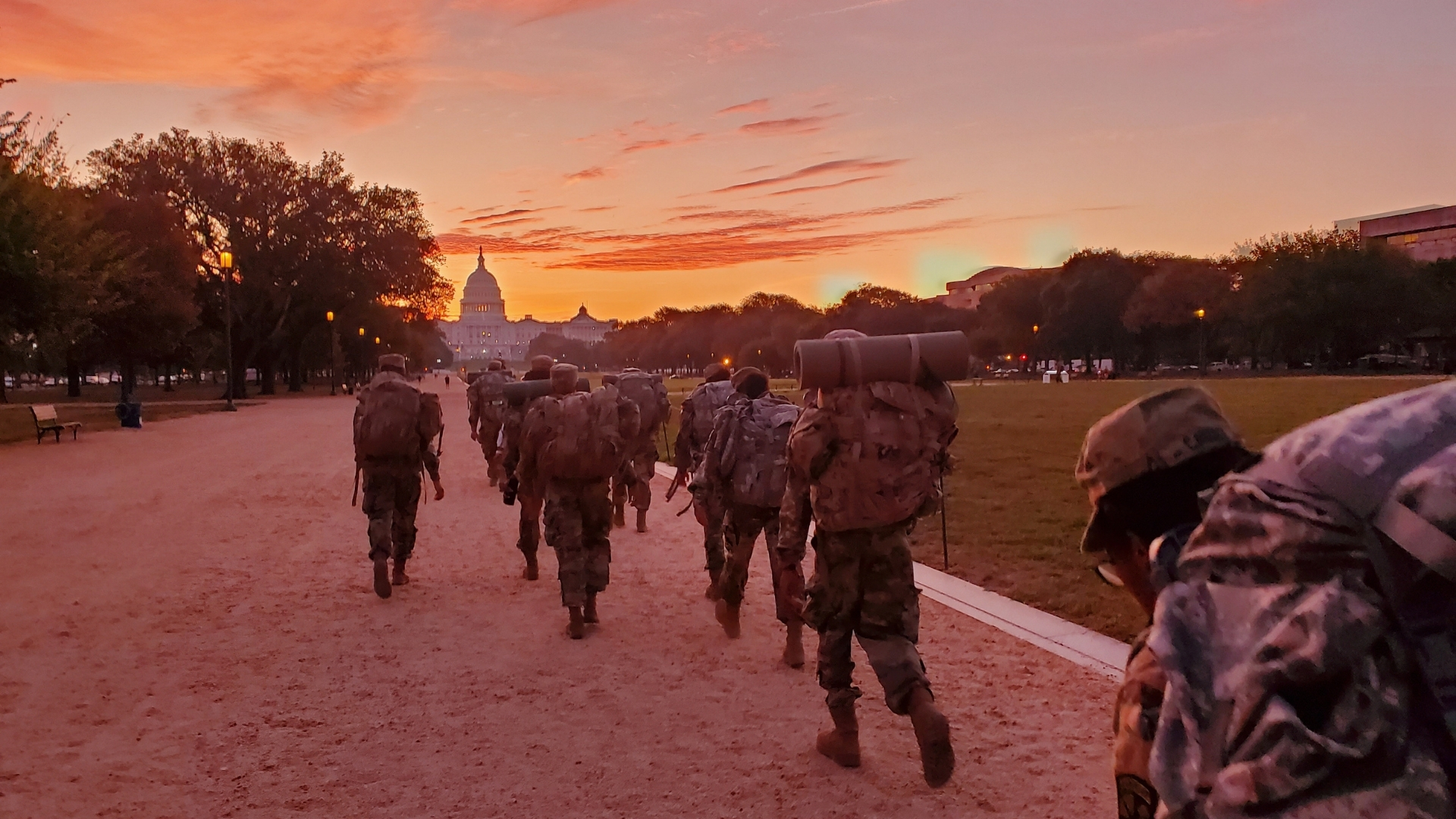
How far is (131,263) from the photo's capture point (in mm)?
42906

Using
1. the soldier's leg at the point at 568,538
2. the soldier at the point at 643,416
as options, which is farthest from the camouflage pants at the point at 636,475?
the soldier's leg at the point at 568,538

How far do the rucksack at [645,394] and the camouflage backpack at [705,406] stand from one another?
3171 mm

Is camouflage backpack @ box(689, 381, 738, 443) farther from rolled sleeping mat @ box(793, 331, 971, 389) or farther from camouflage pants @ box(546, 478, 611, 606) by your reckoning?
rolled sleeping mat @ box(793, 331, 971, 389)

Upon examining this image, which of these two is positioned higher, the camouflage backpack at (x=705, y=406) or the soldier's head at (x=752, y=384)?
the soldier's head at (x=752, y=384)

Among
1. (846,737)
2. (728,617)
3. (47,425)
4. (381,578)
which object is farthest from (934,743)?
(47,425)

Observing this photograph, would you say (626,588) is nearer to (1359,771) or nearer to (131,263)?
(1359,771)

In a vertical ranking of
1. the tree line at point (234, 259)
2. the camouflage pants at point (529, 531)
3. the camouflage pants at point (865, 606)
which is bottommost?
the camouflage pants at point (529, 531)

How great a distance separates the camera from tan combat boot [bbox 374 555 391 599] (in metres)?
9.45

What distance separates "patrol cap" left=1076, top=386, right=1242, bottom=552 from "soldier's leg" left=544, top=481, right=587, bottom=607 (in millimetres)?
6331

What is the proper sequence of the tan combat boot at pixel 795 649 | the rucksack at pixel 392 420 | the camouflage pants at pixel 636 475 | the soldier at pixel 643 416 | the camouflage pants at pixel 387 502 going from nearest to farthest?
the tan combat boot at pixel 795 649, the rucksack at pixel 392 420, the camouflage pants at pixel 387 502, the camouflage pants at pixel 636 475, the soldier at pixel 643 416

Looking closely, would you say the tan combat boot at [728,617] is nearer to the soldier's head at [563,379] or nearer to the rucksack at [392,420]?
the soldier's head at [563,379]

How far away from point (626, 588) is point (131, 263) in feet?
134

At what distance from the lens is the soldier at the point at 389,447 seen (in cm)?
925

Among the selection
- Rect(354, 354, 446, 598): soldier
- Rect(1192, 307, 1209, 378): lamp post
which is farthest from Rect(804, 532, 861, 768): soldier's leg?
Rect(1192, 307, 1209, 378): lamp post
